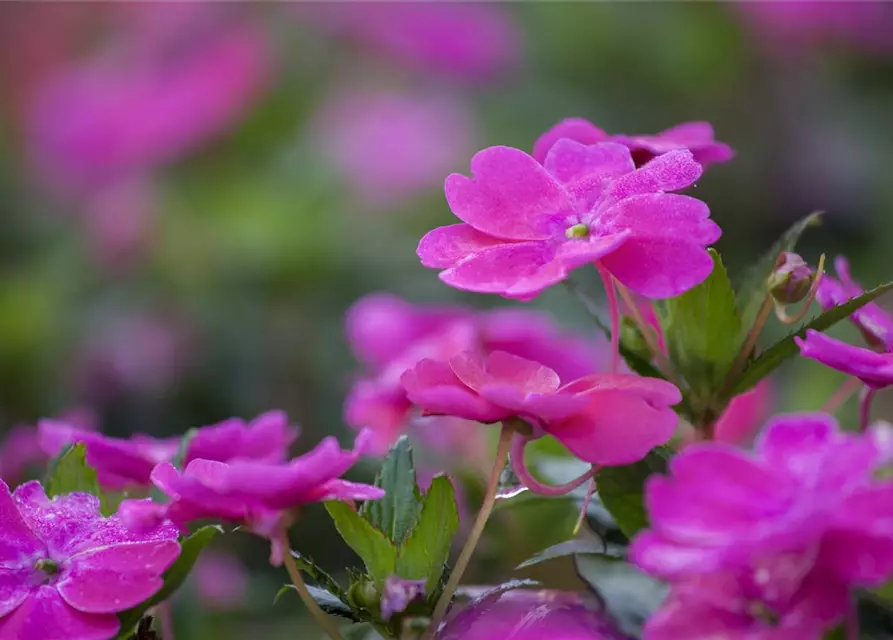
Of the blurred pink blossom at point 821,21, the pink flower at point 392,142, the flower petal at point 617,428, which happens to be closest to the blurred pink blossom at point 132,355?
the pink flower at point 392,142

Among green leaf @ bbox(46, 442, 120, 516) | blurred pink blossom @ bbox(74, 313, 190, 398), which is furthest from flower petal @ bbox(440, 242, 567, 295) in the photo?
blurred pink blossom @ bbox(74, 313, 190, 398)

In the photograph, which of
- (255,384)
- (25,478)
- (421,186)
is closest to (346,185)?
(421,186)

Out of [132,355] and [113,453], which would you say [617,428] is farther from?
[132,355]

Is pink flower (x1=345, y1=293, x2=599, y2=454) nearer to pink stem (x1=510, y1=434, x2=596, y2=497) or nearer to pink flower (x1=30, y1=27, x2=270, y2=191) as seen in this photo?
pink stem (x1=510, y1=434, x2=596, y2=497)

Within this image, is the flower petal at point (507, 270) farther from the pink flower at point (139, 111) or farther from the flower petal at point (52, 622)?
the pink flower at point (139, 111)

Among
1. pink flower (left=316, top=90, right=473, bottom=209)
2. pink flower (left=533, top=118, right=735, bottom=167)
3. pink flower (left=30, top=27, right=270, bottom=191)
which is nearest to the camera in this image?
pink flower (left=533, top=118, right=735, bottom=167)

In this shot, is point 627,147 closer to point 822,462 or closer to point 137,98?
point 822,462

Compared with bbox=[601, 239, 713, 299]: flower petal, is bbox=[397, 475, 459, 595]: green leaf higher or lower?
lower
